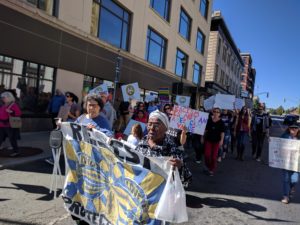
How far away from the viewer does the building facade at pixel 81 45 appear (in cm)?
1049

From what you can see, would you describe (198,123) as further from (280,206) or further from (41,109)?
(41,109)

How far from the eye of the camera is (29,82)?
37.3ft

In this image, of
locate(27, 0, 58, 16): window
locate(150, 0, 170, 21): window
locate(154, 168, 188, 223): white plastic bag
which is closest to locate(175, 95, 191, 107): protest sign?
locate(150, 0, 170, 21): window

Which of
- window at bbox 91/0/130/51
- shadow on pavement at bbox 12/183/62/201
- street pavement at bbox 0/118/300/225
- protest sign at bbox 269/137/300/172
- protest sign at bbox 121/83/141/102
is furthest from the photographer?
window at bbox 91/0/130/51

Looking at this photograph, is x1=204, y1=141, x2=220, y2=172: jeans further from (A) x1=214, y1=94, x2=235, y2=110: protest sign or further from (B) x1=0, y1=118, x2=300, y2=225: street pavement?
(A) x1=214, y1=94, x2=235, y2=110: protest sign

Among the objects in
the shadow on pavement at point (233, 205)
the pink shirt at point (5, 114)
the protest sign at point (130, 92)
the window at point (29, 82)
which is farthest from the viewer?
the protest sign at point (130, 92)

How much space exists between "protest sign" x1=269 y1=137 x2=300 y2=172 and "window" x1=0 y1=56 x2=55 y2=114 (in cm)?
881

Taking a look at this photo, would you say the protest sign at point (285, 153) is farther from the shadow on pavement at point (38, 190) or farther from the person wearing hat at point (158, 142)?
the shadow on pavement at point (38, 190)

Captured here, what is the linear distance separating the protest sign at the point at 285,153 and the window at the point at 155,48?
15.4 meters

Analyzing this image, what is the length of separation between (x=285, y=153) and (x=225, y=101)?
9.42 meters

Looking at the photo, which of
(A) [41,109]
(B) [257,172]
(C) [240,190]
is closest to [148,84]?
(A) [41,109]

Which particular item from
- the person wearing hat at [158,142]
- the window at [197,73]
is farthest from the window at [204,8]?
the person wearing hat at [158,142]

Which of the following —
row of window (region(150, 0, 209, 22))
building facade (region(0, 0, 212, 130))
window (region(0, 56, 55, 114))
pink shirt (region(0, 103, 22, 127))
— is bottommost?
pink shirt (region(0, 103, 22, 127))

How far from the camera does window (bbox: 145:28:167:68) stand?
68.3 feet
